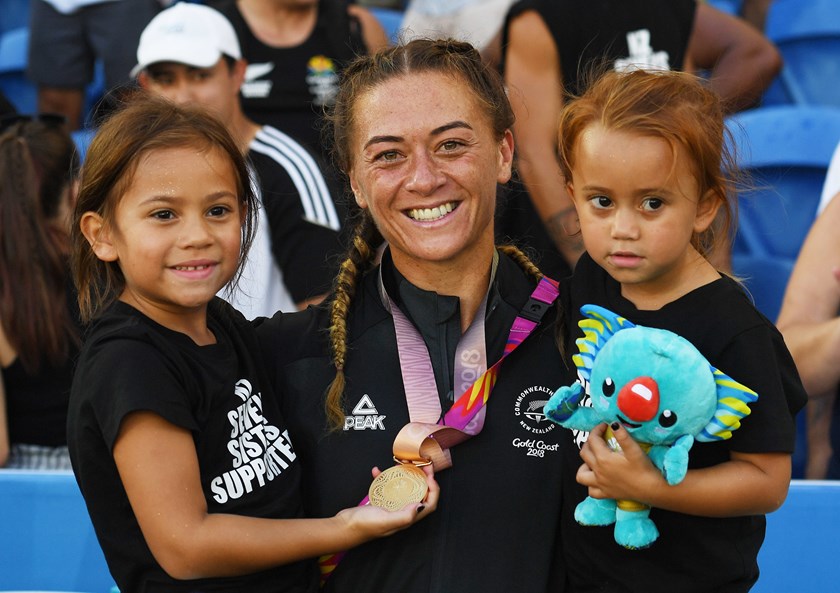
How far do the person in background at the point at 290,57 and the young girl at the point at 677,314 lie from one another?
243 cm

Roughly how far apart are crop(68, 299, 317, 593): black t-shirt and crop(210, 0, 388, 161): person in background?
7.48 feet

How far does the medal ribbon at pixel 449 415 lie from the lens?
6.72 feet

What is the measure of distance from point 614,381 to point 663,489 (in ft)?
0.62

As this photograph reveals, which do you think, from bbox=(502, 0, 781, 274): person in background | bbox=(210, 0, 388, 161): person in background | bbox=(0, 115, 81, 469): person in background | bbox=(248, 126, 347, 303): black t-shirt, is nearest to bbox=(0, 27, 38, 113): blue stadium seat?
bbox=(210, 0, 388, 161): person in background

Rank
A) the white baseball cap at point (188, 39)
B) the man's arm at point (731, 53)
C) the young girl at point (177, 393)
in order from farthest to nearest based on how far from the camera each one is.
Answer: the man's arm at point (731, 53) → the white baseball cap at point (188, 39) → the young girl at point (177, 393)

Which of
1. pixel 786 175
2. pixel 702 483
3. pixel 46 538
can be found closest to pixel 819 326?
pixel 702 483

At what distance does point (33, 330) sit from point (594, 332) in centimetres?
217

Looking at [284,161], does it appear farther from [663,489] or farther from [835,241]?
[663,489]

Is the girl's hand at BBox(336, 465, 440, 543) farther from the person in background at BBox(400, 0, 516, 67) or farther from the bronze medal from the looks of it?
the person in background at BBox(400, 0, 516, 67)

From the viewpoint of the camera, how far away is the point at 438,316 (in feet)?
7.47

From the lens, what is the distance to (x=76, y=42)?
5270mm

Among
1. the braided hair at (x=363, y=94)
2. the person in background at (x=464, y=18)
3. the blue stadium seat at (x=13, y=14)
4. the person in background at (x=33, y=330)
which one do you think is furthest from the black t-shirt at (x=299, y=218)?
the blue stadium seat at (x=13, y=14)

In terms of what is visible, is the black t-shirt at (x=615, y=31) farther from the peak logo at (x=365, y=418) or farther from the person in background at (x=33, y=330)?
the peak logo at (x=365, y=418)

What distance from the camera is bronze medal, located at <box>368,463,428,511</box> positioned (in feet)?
6.55
